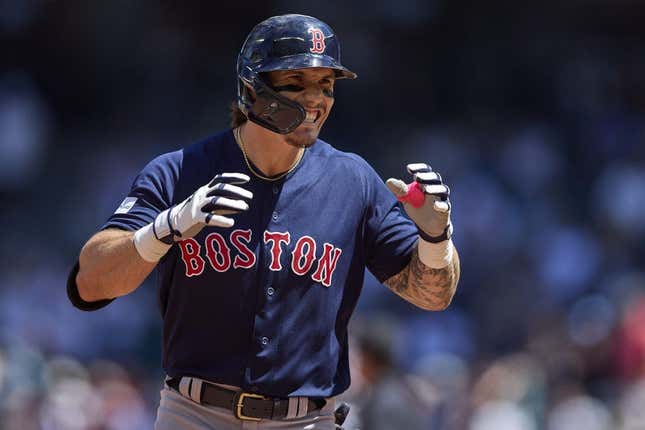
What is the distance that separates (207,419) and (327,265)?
598 millimetres

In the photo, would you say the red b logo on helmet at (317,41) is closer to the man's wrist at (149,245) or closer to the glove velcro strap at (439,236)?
the glove velcro strap at (439,236)

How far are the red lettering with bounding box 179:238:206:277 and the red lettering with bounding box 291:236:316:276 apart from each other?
11.0 inches

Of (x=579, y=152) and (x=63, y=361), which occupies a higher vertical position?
(x=579, y=152)

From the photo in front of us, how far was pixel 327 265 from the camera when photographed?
427cm

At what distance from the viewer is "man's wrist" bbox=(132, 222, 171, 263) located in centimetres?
397

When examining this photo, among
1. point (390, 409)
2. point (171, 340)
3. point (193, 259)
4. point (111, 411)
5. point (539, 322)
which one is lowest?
point (111, 411)

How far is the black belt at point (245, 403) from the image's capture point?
414cm

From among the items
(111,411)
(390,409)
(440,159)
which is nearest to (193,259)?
(390,409)

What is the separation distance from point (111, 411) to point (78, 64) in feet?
17.8

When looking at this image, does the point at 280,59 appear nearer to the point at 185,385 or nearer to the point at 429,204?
the point at 429,204

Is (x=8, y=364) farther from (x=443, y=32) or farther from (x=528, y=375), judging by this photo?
(x=443, y=32)

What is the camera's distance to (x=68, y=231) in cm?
1327

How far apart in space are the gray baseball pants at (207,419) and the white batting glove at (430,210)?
59 centimetres

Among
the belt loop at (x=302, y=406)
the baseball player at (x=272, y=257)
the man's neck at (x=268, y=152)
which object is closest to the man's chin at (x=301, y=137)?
the baseball player at (x=272, y=257)
